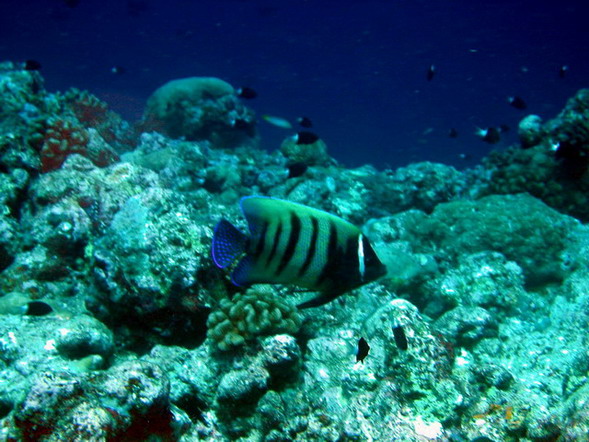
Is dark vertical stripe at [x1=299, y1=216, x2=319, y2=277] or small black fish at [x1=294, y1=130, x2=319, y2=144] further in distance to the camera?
small black fish at [x1=294, y1=130, x2=319, y2=144]

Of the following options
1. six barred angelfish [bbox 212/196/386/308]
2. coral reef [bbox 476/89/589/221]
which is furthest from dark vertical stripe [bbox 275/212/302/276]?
coral reef [bbox 476/89/589/221]

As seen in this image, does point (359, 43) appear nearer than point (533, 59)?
No

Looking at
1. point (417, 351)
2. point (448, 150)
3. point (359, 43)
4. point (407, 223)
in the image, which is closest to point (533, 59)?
point (448, 150)

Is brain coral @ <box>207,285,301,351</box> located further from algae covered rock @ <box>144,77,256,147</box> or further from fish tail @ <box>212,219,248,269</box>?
algae covered rock @ <box>144,77,256,147</box>

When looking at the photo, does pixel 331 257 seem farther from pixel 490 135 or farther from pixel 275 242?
pixel 490 135

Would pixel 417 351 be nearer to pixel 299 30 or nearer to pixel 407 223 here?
pixel 407 223

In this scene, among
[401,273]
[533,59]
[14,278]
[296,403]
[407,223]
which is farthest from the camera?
[533,59]

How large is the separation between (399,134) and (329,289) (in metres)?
73.9

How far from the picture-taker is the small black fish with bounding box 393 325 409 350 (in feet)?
11.5

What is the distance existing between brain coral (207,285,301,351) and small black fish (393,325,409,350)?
948 millimetres

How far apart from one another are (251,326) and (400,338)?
141 centimetres

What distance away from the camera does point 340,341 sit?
384 cm

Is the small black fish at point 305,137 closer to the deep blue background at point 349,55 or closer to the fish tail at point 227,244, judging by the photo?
the fish tail at point 227,244

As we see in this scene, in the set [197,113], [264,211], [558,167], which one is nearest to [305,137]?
[558,167]
